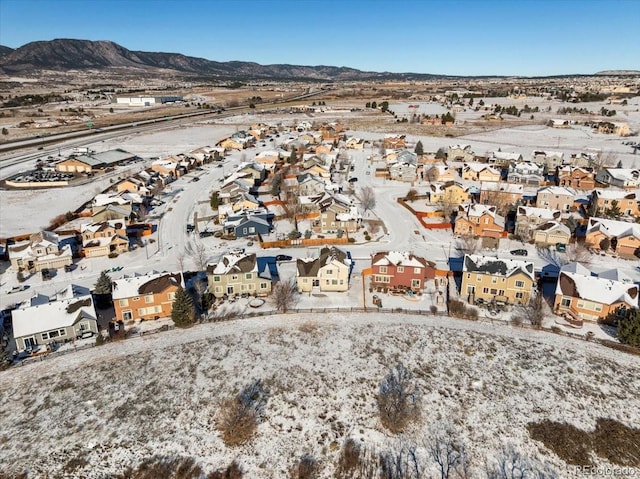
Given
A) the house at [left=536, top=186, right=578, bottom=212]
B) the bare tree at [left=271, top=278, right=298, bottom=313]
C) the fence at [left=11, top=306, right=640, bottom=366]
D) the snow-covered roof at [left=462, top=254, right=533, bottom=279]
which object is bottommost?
the fence at [left=11, top=306, right=640, bottom=366]

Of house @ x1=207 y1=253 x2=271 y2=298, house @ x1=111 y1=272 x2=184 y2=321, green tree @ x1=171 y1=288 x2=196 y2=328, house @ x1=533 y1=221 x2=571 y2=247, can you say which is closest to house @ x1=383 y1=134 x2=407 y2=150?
house @ x1=533 y1=221 x2=571 y2=247

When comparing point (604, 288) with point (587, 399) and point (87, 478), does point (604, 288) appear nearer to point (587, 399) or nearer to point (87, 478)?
point (587, 399)

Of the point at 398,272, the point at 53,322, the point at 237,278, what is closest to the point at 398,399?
the point at 398,272

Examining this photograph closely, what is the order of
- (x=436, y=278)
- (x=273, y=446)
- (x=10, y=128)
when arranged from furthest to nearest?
1. (x=10, y=128)
2. (x=436, y=278)
3. (x=273, y=446)

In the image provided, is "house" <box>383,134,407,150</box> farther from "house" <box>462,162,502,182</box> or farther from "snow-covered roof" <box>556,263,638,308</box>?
"snow-covered roof" <box>556,263,638,308</box>

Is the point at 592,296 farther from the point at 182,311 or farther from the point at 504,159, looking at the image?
the point at 504,159

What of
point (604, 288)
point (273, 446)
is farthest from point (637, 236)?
point (273, 446)
